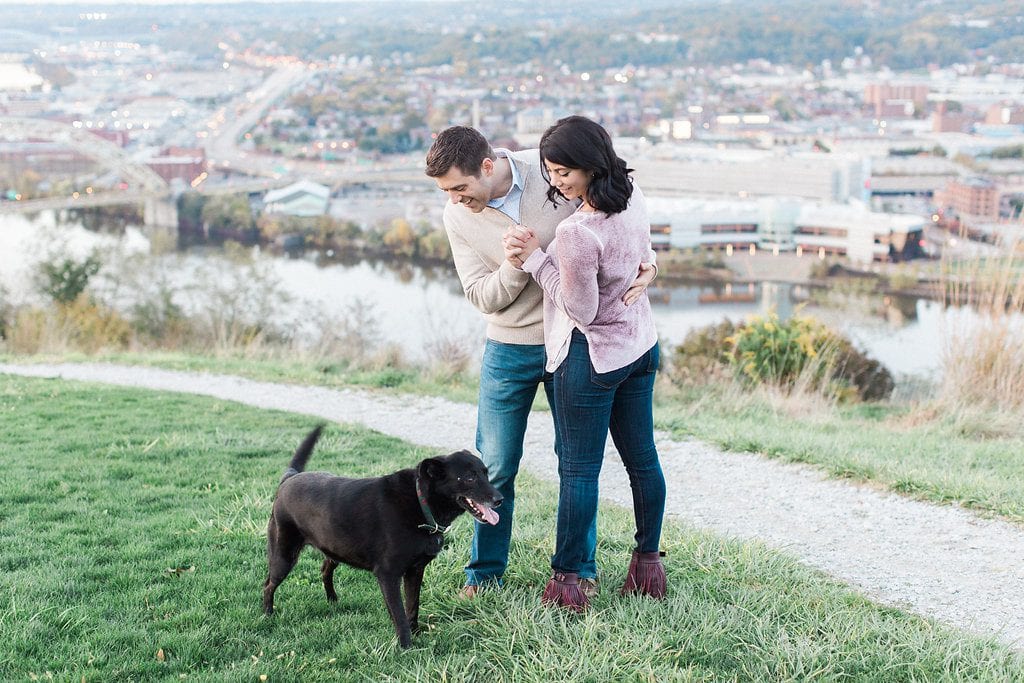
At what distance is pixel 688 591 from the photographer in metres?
2.89

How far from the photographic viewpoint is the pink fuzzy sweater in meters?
2.29

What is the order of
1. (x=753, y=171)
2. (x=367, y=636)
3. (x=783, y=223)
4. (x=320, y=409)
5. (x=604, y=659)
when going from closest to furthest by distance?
(x=604, y=659) → (x=367, y=636) → (x=320, y=409) → (x=783, y=223) → (x=753, y=171)

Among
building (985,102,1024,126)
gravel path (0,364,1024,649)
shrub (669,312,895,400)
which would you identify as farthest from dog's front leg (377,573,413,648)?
building (985,102,1024,126)

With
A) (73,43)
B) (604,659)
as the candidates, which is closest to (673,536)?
(604,659)

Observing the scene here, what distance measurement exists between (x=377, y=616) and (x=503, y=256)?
1101 mm

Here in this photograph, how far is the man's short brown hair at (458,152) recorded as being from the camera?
2.41 meters

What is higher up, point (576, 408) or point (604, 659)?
point (576, 408)

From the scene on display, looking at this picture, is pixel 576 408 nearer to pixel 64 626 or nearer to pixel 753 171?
pixel 64 626

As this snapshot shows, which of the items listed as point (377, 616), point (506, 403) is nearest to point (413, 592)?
point (377, 616)

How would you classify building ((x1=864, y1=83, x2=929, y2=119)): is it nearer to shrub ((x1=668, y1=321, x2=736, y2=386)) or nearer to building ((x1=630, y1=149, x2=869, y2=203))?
building ((x1=630, y1=149, x2=869, y2=203))

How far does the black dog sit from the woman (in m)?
0.30

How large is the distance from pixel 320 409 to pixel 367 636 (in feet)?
14.3

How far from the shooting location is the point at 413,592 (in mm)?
2598

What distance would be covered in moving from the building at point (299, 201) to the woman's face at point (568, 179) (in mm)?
29116
